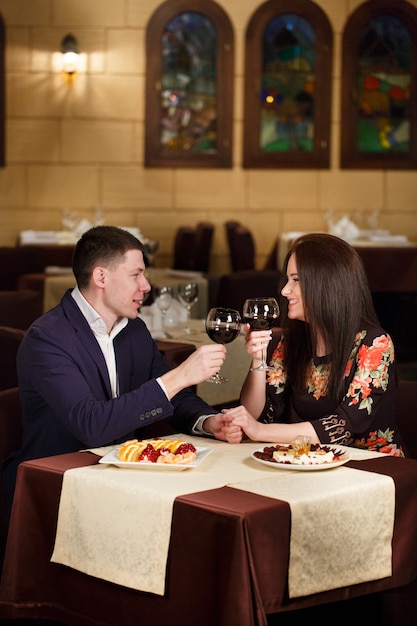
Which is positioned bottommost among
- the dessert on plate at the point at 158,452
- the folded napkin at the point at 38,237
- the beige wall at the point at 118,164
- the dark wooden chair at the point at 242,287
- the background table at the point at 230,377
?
the background table at the point at 230,377

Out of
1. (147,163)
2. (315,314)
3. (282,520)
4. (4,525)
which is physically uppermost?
(147,163)

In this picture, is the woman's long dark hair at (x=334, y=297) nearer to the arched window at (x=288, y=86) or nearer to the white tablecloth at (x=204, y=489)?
the white tablecloth at (x=204, y=489)

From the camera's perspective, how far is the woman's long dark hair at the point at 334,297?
10.2 feet

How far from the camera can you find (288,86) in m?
10.4

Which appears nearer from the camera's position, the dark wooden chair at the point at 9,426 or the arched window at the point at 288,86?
the dark wooden chair at the point at 9,426

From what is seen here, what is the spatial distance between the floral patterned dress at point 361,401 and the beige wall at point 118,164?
24.4 feet

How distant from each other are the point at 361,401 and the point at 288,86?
25.6 ft

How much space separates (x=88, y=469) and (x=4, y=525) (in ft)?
2.56

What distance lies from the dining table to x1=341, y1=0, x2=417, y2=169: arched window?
318 inches

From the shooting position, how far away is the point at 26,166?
1046cm

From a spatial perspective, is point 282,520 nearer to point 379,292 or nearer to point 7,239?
point 379,292

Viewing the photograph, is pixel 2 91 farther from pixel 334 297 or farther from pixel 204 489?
pixel 204 489

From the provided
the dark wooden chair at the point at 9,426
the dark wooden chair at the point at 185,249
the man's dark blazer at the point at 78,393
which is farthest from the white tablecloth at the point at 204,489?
the dark wooden chair at the point at 185,249

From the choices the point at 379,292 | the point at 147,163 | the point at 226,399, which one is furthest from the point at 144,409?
the point at 147,163
